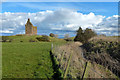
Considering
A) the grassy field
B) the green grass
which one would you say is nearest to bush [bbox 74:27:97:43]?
the grassy field

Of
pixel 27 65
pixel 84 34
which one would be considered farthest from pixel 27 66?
pixel 84 34

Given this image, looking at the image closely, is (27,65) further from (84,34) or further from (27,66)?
(84,34)

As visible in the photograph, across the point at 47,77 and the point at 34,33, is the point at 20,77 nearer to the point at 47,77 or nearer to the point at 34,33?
the point at 47,77

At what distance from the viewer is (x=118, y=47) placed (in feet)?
54.0

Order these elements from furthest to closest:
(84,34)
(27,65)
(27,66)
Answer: (84,34)
(27,65)
(27,66)

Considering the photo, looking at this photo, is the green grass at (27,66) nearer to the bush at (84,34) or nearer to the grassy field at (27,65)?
the grassy field at (27,65)

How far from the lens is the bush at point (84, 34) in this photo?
3253 cm

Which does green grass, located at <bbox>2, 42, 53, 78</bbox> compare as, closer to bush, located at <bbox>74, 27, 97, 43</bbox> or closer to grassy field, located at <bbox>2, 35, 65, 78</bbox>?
grassy field, located at <bbox>2, 35, 65, 78</bbox>

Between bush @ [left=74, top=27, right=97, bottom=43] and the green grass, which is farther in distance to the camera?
bush @ [left=74, top=27, right=97, bottom=43]

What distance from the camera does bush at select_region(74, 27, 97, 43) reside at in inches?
1281

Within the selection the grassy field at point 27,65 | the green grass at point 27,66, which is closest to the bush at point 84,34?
the grassy field at point 27,65

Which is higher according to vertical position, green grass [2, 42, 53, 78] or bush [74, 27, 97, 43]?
bush [74, 27, 97, 43]

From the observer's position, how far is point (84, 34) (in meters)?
34.6

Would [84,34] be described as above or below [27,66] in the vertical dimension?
above
